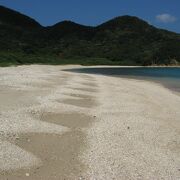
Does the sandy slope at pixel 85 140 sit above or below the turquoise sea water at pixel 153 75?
above

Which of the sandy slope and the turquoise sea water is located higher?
the sandy slope

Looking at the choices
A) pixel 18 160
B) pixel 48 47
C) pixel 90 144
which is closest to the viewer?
pixel 18 160

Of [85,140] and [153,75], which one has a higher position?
[85,140]

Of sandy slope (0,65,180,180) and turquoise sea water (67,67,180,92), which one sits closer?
sandy slope (0,65,180,180)

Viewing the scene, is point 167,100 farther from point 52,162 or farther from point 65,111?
point 52,162

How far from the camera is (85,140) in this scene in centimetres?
1274

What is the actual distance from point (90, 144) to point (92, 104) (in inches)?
326

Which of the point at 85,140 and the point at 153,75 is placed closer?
the point at 85,140

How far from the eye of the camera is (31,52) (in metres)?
156

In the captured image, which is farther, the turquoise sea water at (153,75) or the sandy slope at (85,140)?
the turquoise sea water at (153,75)

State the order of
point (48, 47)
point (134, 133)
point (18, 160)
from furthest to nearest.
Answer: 1. point (48, 47)
2. point (134, 133)
3. point (18, 160)

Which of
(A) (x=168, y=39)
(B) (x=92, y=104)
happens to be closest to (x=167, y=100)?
(B) (x=92, y=104)

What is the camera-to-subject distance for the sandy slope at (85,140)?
10086mm

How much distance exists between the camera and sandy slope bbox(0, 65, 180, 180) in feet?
33.1
